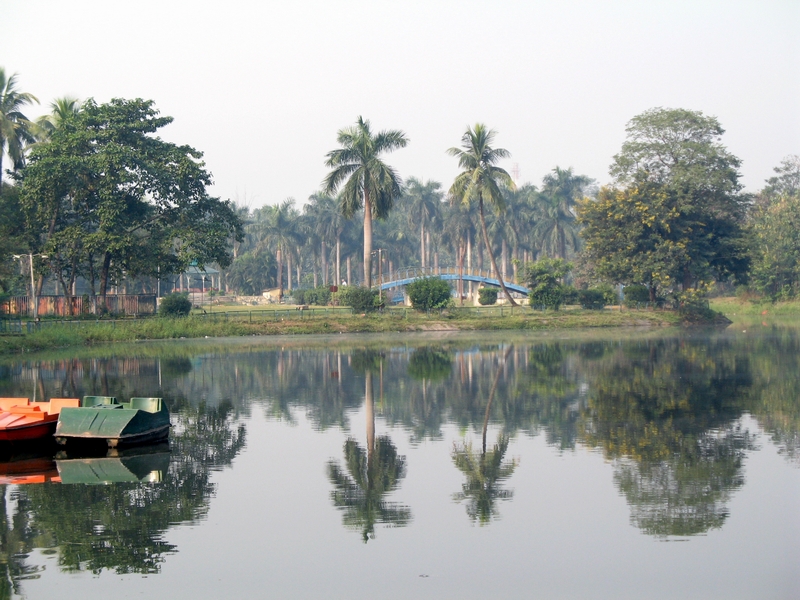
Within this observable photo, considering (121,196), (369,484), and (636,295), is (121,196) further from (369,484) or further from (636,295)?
(369,484)

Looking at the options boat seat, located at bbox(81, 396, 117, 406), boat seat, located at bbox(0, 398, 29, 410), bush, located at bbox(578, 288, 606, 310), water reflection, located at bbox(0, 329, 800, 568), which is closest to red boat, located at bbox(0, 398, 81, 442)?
boat seat, located at bbox(0, 398, 29, 410)

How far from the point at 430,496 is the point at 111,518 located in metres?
4.76

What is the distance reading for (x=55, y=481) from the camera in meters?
15.7

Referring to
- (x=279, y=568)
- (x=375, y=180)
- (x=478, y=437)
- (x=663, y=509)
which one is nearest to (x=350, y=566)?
(x=279, y=568)

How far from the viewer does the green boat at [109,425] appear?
18.2 m

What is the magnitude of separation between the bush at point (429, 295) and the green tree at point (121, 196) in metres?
12.9

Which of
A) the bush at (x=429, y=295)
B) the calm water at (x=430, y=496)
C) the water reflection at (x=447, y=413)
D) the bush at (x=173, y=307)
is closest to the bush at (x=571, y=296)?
the bush at (x=429, y=295)

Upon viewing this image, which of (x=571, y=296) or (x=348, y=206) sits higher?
(x=348, y=206)

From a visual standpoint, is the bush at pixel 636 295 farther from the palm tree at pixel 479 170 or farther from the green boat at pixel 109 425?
the green boat at pixel 109 425

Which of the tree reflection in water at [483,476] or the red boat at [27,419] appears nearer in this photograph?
the tree reflection in water at [483,476]

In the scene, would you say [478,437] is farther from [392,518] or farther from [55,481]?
[55,481]

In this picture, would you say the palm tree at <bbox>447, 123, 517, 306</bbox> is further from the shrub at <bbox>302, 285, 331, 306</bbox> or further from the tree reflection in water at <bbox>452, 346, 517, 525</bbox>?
the tree reflection in water at <bbox>452, 346, 517, 525</bbox>

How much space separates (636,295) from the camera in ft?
223

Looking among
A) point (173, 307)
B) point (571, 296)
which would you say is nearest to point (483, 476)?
point (173, 307)
